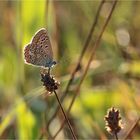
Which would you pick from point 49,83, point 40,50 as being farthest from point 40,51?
point 49,83

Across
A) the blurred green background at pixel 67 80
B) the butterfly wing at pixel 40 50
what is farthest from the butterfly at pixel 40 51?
the blurred green background at pixel 67 80

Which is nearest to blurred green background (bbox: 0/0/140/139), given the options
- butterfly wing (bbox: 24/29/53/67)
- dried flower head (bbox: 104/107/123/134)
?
butterfly wing (bbox: 24/29/53/67)

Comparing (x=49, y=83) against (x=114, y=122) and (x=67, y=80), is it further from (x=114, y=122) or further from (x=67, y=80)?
(x=67, y=80)

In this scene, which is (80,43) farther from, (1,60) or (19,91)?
(19,91)

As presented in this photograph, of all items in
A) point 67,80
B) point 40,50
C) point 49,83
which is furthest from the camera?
point 67,80

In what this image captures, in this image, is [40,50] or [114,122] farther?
[40,50]

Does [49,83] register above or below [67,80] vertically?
above

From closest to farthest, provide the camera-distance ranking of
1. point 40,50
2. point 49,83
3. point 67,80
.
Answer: point 49,83
point 40,50
point 67,80
